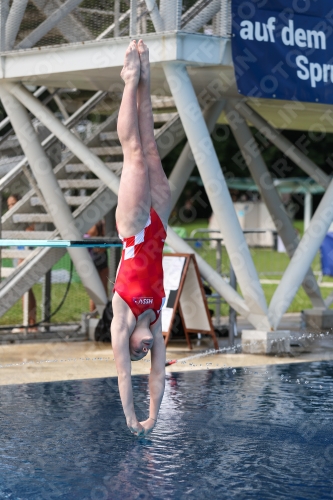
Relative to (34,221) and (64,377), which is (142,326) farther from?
(34,221)

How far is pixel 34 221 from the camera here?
1429cm

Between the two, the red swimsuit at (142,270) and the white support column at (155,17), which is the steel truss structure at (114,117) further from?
the red swimsuit at (142,270)

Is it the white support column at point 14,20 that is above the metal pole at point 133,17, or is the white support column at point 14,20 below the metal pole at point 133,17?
above

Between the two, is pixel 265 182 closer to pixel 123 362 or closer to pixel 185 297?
pixel 185 297

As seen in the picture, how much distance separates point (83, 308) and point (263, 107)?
6465 mm

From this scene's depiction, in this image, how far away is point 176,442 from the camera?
22.4ft

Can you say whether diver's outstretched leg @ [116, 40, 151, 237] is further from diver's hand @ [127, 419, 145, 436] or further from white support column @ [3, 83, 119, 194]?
white support column @ [3, 83, 119, 194]

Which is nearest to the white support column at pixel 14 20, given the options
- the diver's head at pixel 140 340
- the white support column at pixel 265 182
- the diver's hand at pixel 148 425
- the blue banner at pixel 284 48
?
the blue banner at pixel 284 48

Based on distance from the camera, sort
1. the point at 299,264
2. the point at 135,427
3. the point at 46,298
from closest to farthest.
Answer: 1. the point at 135,427
2. the point at 299,264
3. the point at 46,298

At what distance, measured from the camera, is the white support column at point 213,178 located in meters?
11.3

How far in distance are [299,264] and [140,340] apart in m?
6.05

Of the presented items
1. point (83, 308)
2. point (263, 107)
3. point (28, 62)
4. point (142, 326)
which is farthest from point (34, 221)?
point (142, 326)

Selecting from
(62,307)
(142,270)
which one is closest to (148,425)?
(142,270)

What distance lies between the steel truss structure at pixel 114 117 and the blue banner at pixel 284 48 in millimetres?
215
